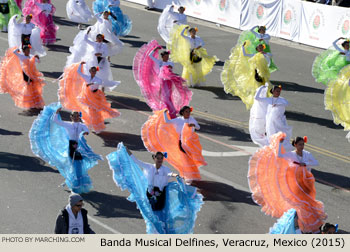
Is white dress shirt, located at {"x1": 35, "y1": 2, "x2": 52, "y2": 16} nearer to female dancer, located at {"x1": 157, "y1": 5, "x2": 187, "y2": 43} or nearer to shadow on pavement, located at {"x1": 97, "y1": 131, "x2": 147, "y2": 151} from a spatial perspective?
female dancer, located at {"x1": 157, "y1": 5, "x2": 187, "y2": 43}

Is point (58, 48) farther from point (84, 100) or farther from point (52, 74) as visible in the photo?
point (84, 100)

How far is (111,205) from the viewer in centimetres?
1346

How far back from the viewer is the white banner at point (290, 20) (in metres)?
26.9

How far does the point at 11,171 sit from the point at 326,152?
6861 millimetres

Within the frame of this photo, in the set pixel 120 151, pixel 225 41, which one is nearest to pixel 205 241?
pixel 120 151

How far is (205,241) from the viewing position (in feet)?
31.4

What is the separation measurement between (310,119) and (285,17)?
30.5 feet

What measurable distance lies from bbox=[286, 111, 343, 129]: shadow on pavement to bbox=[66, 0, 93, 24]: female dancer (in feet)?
35.4

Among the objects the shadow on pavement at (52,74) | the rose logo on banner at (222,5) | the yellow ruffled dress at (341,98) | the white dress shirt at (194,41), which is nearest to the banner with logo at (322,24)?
the rose logo on banner at (222,5)

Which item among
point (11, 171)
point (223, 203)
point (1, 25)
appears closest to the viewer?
point (223, 203)

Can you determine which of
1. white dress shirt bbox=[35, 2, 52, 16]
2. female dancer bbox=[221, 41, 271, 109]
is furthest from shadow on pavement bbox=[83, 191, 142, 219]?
white dress shirt bbox=[35, 2, 52, 16]

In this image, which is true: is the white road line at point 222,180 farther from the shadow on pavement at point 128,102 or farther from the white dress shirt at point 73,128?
the shadow on pavement at point 128,102

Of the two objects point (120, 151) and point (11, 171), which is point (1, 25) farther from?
point (120, 151)

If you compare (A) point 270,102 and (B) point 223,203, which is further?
(A) point 270,102
